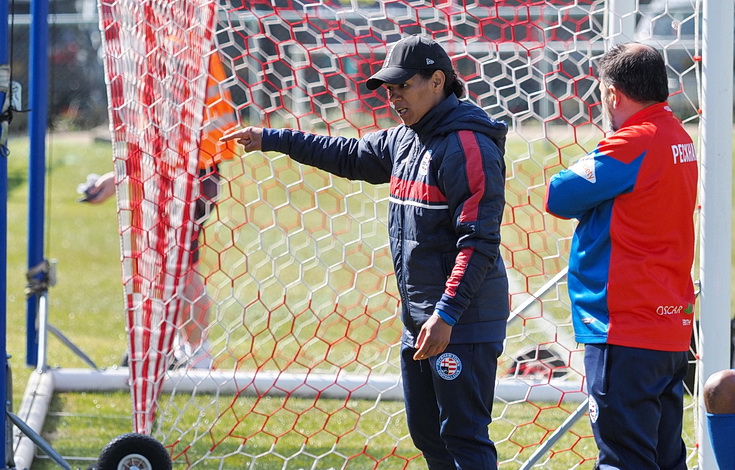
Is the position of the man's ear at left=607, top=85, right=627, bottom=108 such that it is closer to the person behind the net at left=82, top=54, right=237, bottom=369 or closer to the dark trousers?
the dark trousers

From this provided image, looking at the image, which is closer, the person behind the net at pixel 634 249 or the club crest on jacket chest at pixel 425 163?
the person behind the net at pixel 634 249

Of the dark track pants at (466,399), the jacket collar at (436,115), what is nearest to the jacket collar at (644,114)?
the jacket collar at (436,115)

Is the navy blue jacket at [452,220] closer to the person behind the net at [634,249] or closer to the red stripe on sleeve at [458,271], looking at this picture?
the red stripe on sleeve at [458,271]

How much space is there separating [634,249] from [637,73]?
542 millimetres

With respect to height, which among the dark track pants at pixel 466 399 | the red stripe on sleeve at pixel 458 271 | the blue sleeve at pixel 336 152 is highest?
the blue sleeve at pixel 336 152

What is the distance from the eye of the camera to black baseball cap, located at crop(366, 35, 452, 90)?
313cm

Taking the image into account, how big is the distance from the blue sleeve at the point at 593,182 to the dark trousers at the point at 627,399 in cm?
45

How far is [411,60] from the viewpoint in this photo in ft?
10.3

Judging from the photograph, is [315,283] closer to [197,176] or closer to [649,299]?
[197,176]

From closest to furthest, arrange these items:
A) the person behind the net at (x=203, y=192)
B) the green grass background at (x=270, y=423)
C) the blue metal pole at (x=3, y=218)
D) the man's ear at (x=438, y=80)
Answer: the man's ear at (x=438, y=80) → the blue metal pole at (x=3, y=218) → the green grass background at (x=270, y=423) → the person behind the net at (x=203, y=192)

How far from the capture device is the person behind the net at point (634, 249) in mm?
3000

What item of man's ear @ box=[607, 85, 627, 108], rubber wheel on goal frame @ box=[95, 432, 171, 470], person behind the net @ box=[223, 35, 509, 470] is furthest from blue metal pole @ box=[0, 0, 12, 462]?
man's ear @ box=[607, 85, 627, 108]

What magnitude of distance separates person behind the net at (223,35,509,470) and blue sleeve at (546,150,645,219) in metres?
0.20

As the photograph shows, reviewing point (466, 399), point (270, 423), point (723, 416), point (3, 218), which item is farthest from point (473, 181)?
point (270, 423)
